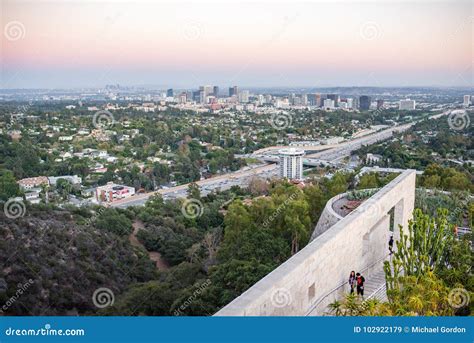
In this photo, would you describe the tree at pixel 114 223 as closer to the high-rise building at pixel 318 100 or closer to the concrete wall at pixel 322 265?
the concrete wall at pixel 322 265

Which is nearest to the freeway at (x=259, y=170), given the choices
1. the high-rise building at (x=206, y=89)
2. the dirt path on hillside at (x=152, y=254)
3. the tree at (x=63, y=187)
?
the tree at (x=63, y=187)

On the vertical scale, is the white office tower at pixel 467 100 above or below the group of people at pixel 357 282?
above

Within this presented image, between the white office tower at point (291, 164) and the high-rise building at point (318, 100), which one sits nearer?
the white office tower at point (291, 164)

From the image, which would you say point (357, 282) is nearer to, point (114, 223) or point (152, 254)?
point (152, 254)

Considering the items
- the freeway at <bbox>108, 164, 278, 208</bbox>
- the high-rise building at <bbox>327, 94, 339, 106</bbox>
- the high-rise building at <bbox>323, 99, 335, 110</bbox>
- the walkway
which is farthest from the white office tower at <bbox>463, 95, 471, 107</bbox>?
the walkway

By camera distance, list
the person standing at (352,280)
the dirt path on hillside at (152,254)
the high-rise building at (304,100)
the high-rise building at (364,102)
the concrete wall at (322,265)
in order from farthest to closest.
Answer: the high-rise building at (304,100) < the high-rise building at (364,102) < the dirt path on hillside at (152,254) < the person standing at (352,280) < the concrete wall at (322,265)

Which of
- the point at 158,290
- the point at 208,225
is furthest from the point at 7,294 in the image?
the point at 208,225
